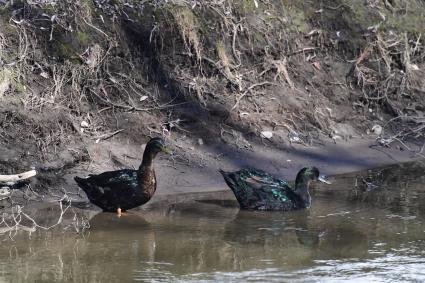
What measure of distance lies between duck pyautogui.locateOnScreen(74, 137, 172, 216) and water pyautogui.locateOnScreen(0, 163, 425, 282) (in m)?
0.17

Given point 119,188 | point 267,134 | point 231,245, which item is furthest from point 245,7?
point 231,245

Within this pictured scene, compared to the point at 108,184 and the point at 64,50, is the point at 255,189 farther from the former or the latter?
the point at 64,50

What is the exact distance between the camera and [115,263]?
786cm

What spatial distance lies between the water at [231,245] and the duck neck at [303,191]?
5.3 inches

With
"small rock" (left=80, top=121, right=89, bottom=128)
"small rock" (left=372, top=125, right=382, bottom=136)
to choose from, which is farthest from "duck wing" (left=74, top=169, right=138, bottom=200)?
"small rock" (left=372, top=125, right=382, bottom=136)

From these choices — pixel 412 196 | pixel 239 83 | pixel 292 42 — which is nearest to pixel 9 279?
pixel 412 196

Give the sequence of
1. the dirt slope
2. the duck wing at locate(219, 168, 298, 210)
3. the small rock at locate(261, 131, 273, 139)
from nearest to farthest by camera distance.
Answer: the duck wing at locate(219, 168, 298, 210), the dirt slope, the small rock at locate(261, 131, 273, 139)

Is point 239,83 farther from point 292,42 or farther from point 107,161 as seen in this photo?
point 107,161

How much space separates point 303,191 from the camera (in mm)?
10930

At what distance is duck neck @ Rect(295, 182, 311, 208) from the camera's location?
10781mm

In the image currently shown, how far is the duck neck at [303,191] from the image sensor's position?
1078 centimetres

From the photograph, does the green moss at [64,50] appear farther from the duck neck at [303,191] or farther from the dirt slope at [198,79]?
the duck neck at [303,191]

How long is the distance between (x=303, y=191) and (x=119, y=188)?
2.36 meters

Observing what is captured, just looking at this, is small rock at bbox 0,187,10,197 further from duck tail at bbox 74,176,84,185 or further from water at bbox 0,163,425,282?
water at bbox 0,163,425,282
